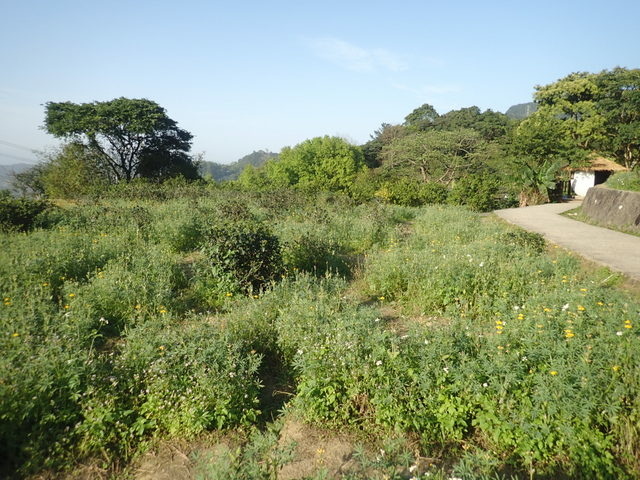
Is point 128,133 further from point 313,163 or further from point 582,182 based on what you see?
point 582,182

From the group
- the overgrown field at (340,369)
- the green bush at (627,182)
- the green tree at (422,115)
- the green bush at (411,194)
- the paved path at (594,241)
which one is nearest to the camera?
the overgrown field at (340,369)

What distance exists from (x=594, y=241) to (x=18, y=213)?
13662 mm

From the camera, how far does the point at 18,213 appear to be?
332 inches

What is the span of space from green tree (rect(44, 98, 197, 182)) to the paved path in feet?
82.0

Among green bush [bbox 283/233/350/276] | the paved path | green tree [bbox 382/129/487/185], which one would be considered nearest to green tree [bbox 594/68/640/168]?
green tree [bbox 382/129/487/185]

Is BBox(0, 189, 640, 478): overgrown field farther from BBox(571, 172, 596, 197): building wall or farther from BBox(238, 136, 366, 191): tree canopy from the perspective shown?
BBox(238, 136, 366, 191): tree canopy

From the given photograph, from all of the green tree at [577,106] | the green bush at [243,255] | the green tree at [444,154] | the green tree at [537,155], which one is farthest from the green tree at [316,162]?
the green bush at [243,255]

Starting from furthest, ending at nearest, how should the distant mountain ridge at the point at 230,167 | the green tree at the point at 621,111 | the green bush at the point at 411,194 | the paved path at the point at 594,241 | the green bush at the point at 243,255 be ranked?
the distant mountain ridge at the point at 230,167 < the green tree at the point at 621,111 < the green bush at the point at 411,194 < the paved path at the point at 594,241 < the green bush at the point at 243,255

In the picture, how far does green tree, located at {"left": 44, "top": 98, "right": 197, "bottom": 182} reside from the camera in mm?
26391

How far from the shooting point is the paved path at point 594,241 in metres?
6.27

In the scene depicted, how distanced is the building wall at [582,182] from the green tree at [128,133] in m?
31.5

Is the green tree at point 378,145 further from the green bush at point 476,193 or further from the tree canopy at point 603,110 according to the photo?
the green bush at point 476,193

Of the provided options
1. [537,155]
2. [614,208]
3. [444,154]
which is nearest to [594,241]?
[614,208]

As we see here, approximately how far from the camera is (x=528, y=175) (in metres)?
18.3
